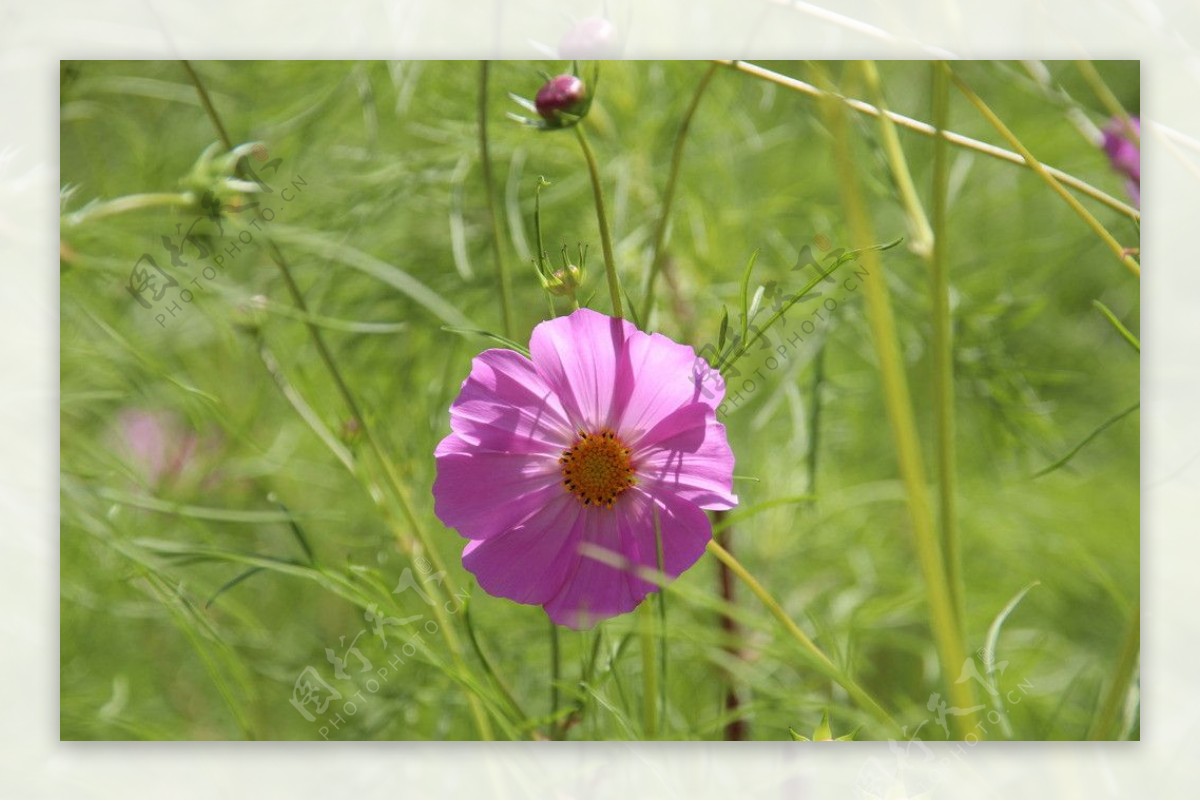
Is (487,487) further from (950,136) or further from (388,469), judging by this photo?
(950,136)

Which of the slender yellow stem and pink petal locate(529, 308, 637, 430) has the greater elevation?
the slender yellow stem

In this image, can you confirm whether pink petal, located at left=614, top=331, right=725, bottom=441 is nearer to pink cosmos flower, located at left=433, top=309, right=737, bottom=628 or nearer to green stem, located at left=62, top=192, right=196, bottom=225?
pink cosmos flower, located at left=433, top=309, right=737, bottom=628

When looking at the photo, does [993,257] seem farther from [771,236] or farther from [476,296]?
[476,296]

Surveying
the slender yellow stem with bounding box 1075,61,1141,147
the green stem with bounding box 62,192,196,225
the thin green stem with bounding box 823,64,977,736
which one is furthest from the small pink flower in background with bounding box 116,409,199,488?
the slender yellow stem with bounding box 1075,61,1141,147

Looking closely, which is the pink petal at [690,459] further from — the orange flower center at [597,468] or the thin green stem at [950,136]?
the thin green stem at [950,136]

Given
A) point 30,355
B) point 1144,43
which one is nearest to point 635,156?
point 1144,43

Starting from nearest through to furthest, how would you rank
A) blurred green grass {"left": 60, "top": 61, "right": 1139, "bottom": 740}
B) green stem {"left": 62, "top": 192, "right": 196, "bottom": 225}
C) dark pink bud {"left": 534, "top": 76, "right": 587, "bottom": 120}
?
1. dark pink bud {"left": 534, "top": 76, "right": 587, "bottom": 120}
2. green stem {"left": 62, "top": 192, "right": 196, "bottom": 225}
3. blurred green grass {"left": 60, "top": 61, "right": 1139, "bottom": 740}

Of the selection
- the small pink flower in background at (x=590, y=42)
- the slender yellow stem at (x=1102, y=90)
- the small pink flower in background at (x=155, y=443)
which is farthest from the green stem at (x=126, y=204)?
the slender yellow stem at (x=1102, y=90)

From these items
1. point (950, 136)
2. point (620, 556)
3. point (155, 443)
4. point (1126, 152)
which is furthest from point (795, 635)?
point (155, 443)
